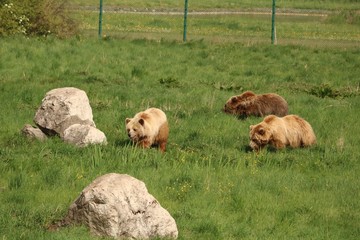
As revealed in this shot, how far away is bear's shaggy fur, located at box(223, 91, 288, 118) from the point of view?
16672 mm

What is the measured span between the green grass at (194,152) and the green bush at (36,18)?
2.71 m

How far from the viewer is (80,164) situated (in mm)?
11828

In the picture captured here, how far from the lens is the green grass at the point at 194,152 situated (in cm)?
995

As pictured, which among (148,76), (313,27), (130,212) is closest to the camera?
(130,212)

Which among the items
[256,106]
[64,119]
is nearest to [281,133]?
[256,106]

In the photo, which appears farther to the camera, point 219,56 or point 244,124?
point 219,56

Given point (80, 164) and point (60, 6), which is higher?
point (60, 6)

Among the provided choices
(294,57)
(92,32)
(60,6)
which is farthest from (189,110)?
(92,32)

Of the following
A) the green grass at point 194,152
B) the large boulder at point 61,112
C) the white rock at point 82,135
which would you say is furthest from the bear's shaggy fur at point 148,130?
the large boulder at point 61,112

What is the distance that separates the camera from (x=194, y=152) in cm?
1332

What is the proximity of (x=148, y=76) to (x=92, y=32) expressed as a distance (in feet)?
41.7

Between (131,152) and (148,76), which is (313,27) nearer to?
(148,76)

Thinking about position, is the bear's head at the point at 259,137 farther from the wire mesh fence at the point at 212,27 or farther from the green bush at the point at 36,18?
the wire mesh fence at the point at 212,27

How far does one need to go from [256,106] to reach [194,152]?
379 cm
